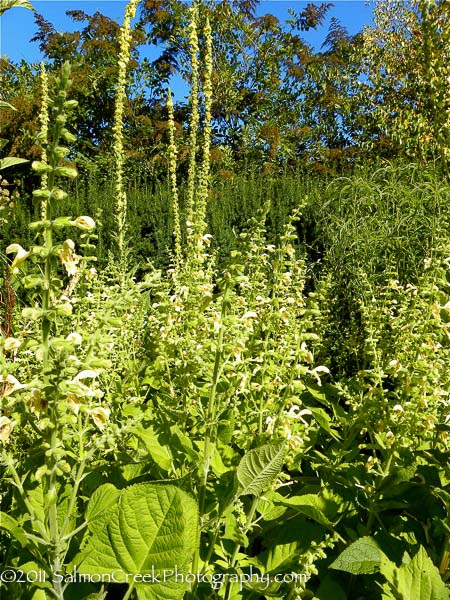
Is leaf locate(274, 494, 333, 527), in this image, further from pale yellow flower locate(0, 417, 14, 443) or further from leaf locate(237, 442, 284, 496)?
pale yellow flower locate(0, 417, 14, 443)

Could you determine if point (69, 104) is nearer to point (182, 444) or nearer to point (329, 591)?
point (182, 444)

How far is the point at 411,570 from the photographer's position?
62.6 inches

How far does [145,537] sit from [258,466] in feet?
1.23

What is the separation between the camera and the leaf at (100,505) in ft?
5.03

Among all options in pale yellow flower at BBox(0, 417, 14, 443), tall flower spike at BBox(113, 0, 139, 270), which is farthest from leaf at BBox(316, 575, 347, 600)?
tall flower spike at BBox(113, 0, 139, 270)

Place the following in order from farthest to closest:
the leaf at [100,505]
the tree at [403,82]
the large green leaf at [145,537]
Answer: the tree at [403,82]
the leaf at [100,505]
the large green leaf at [145,537]

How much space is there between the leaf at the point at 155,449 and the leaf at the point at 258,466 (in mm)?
422

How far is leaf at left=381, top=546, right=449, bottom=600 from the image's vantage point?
5.10ft

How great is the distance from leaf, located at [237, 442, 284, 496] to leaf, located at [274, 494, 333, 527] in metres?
0.34

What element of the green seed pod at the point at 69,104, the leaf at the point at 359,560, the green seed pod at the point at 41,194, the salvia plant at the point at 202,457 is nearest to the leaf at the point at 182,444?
the salvia plant at the point at 202,457

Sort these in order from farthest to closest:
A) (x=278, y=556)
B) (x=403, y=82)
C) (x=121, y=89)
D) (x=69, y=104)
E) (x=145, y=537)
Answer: (x=403, y=82), (x=121, y=89), (x=278, y=556), (x=145, y=537), (x=69, y=104)

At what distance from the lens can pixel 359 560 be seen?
170 centimetres

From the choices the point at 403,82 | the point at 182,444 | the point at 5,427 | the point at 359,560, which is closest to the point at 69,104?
the point at 5,427

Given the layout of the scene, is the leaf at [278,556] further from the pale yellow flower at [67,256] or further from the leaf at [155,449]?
the pale yellow flower at [67,256]
